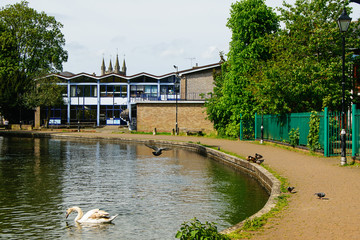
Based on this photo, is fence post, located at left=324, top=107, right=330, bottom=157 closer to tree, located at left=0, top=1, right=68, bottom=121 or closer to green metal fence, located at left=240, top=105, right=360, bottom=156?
green metal fence, located at left=240, top=105, right=360, bottom=156

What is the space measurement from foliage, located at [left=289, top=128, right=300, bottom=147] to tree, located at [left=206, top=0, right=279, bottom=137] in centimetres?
900

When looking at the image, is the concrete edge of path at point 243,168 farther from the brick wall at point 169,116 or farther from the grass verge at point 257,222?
the brick wall at point 169,116

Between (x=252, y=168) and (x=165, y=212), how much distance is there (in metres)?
7.04

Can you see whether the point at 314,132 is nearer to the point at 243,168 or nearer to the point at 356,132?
the point at 356,132

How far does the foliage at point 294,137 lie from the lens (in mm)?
22344

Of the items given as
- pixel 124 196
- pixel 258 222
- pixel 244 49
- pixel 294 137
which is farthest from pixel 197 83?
pixel 258 222

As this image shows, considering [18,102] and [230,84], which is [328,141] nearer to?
[230,84]

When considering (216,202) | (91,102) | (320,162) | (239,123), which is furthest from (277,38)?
(91,102)

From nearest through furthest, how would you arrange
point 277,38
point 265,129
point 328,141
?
point 328,141 < point 277,38 < point 265,129

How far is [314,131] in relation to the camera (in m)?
19.8

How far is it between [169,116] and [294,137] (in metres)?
25.5

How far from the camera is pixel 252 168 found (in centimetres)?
1641

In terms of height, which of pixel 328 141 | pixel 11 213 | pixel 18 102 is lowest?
pixel 11 213

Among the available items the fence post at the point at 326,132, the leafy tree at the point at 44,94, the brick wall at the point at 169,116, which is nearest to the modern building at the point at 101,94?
the leafy tree at the point at 44,94
